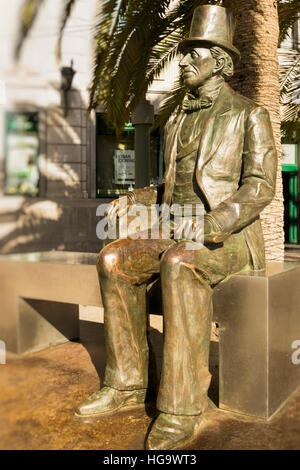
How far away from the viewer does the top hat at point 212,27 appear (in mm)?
2752

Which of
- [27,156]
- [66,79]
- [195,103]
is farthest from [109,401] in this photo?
[66,79]

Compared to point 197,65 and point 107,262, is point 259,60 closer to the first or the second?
point 197,65

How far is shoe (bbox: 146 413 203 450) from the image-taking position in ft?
7.32

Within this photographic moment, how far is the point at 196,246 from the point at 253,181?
50 centimetres

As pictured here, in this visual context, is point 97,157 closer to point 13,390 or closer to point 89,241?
point 89,241

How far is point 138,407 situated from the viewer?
275cm

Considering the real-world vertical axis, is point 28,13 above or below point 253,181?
above

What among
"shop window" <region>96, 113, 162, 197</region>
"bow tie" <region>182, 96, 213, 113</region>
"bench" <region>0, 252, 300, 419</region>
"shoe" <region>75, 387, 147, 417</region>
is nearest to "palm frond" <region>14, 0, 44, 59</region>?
"bow tie" <region>182, 96, 213, 113</region>

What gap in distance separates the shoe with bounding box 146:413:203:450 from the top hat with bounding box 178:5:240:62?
2.04m

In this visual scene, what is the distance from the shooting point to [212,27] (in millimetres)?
2754

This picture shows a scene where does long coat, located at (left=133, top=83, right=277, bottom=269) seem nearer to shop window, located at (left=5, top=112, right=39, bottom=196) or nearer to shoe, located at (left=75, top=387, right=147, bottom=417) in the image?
shoe, located at (left=75, top=387, right=147, bottom=417)

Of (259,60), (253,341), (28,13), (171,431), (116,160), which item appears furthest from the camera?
(116,160)

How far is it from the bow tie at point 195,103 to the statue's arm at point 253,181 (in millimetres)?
291
